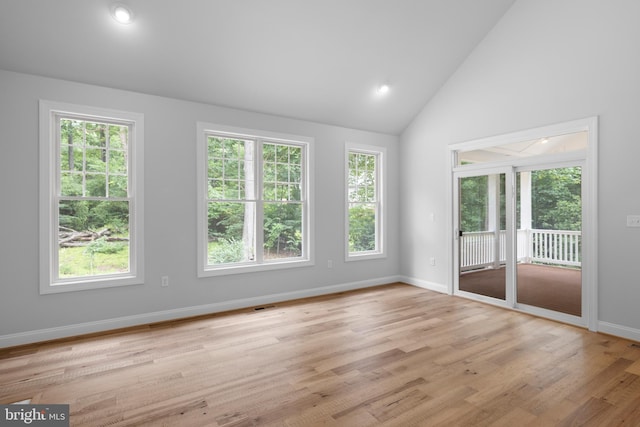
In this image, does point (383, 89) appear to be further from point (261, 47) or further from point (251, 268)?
point (251, 268)

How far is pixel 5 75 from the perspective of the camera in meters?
3.32

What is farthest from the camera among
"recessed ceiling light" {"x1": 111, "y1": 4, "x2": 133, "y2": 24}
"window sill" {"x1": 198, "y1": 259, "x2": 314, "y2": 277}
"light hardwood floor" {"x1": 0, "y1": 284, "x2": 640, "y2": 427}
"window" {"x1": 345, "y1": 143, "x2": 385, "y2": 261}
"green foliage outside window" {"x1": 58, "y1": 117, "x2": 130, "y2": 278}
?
"window" {"x1": 345, "y1": 143, "x2": 385, "y2": 261}

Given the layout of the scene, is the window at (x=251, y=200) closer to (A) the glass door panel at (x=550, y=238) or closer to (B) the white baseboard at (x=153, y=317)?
(B) the white baseboard at (x=153, y=317)

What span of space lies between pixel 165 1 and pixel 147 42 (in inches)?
19.7

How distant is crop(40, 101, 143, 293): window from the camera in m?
3.52

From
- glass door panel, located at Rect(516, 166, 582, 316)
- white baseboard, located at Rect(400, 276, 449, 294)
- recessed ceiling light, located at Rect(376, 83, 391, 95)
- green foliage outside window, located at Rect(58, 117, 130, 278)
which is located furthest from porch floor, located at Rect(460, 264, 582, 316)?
green foliage outside window, located at Rect(58, 117, 130, 278)

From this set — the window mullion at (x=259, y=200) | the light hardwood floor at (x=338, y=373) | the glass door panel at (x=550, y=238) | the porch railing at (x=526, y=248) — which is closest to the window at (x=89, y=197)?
the light hardwood floor at (x=338, y=373)

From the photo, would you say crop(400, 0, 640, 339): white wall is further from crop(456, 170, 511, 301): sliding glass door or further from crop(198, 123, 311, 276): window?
crop(198, 123, 311, 276): window

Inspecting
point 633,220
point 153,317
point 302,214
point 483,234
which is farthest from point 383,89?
point 153,317

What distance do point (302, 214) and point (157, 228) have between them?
2063mm

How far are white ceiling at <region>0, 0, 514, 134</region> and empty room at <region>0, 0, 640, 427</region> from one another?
24 millimetres

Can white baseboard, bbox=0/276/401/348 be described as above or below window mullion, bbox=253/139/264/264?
below

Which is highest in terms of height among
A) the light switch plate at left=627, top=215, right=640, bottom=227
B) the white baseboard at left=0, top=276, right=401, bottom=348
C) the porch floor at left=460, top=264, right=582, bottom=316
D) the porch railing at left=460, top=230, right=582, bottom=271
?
the light switch plate at left=627, top=215, right=640, bottom=227

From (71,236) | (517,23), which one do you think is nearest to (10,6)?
(71,236)
